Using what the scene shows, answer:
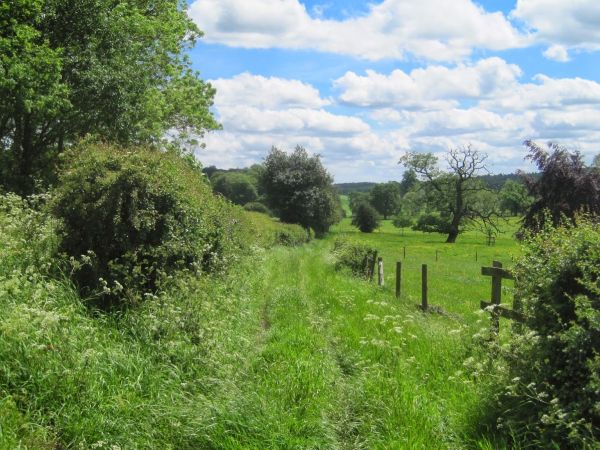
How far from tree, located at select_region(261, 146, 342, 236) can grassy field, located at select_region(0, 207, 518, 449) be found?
48982 mm

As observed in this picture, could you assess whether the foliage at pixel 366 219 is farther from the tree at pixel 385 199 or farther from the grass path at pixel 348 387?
the grass path at pixel 348 387

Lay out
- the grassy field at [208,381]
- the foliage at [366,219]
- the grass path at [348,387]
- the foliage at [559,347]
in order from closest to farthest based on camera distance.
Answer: the foliage at [559,347] → the grassy field at [208,381] → the grass path at [348,387] → the foliage at [366,219]

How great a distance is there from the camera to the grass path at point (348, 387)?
5.78 meters

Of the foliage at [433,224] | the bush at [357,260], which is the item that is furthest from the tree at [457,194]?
the bush at [357,260]

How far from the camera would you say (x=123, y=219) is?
9.36m

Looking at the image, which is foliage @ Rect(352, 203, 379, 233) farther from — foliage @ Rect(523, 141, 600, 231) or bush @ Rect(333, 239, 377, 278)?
bush @ Rect(333, 239, 377, 278)

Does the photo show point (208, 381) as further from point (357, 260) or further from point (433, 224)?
point (433, 224)

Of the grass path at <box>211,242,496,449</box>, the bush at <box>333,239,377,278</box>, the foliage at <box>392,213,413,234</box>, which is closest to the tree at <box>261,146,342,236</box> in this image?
the bush at <box>333,239,377,278</box>

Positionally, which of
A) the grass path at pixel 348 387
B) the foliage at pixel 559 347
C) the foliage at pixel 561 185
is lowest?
the grass path at pixel 348 387

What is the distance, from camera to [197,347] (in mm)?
7289

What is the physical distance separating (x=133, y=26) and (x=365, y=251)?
508 inches

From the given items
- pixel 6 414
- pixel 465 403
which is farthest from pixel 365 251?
pixel 6 414

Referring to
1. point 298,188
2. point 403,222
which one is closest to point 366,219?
point 403,222

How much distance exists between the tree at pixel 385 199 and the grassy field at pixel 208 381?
5261 inches
